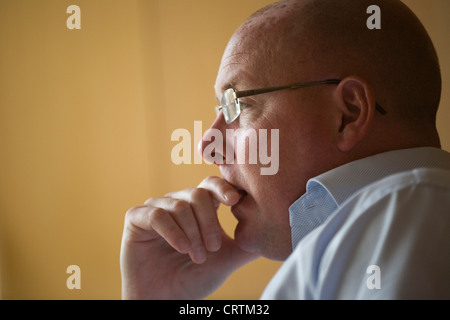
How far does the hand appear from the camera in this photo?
1100 mm

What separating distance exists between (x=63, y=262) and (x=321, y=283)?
228cm

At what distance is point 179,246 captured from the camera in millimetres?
1079

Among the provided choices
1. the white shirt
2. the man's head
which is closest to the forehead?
the man's head

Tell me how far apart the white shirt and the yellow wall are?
74.2 inches

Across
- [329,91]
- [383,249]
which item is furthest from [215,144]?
[383,249]

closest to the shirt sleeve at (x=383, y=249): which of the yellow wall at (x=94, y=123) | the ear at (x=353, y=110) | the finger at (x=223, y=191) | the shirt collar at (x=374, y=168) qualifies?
the shirt collar at (x=374, y=168)

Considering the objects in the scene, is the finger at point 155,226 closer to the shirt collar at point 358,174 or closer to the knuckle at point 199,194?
the knuckle at point 199,194

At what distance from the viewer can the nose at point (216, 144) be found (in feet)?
3.54

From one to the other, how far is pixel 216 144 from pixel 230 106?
0.36ft

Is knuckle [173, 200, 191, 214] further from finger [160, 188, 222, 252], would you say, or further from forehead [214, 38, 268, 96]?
forehead [214, 38, 268, 96]

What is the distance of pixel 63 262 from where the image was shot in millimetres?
2457

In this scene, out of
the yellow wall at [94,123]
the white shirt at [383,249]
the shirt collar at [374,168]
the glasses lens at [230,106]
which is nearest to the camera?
the white shirt at [383,249]

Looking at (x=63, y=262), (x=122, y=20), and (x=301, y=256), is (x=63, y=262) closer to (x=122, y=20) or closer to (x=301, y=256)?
(x=122, y=20)
